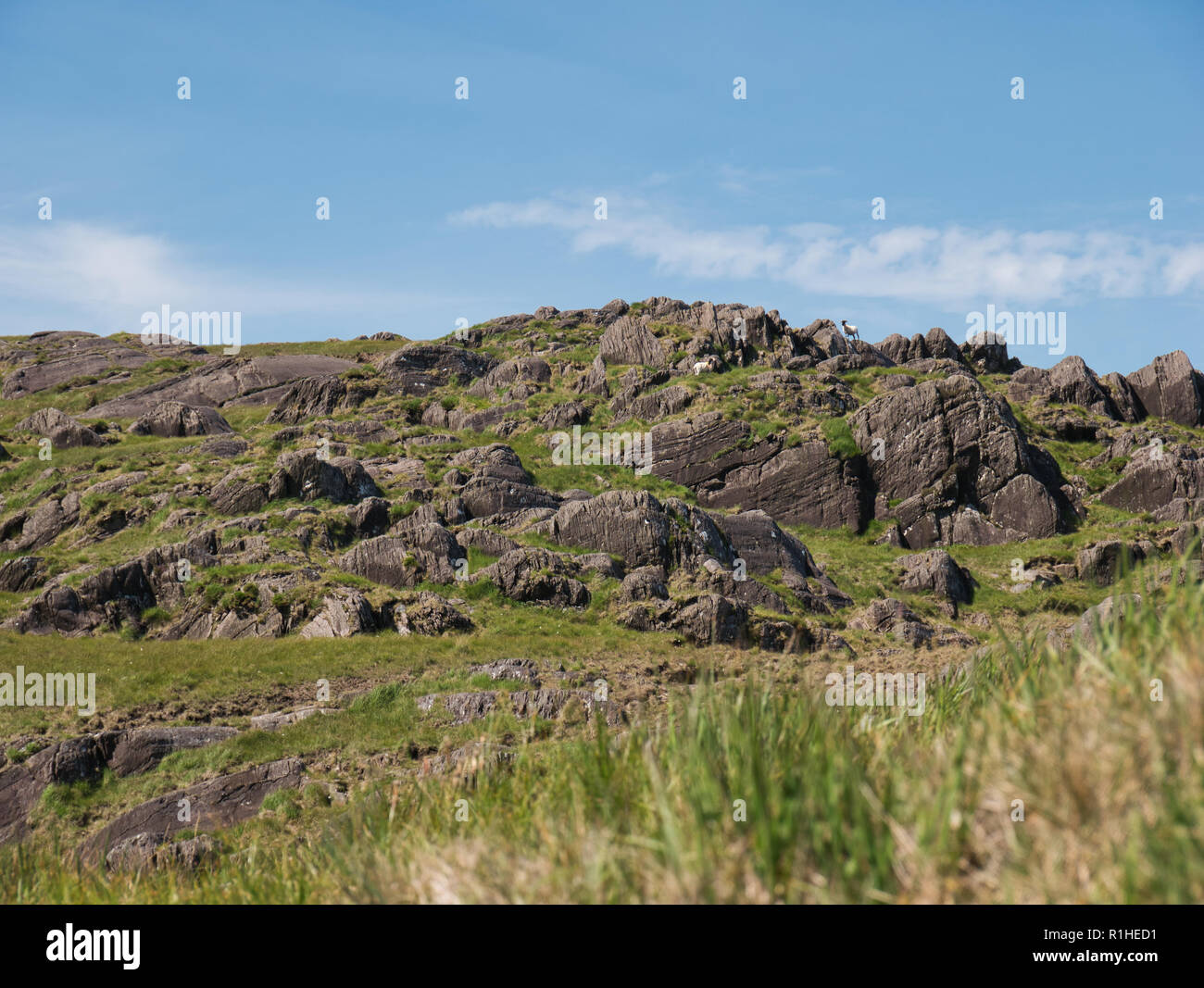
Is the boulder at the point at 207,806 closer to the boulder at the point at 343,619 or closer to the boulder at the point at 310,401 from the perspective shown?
the boulder at the point at 343,619

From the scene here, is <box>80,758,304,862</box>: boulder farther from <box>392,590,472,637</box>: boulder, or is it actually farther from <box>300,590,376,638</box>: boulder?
<box>392,590,472,637</box>: boulder

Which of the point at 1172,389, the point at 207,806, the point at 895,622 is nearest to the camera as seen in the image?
the point at 207,806

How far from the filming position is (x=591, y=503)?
4331cm

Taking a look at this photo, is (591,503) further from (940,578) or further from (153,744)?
(153,744)

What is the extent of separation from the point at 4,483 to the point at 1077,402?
97.3 meters

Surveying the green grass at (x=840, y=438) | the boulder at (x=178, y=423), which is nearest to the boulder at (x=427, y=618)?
the green grass at (x=840, y=438)

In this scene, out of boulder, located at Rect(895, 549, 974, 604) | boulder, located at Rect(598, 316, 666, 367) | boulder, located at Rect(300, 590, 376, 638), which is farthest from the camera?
boulder, located at Rect(598, 316, 666, 367)

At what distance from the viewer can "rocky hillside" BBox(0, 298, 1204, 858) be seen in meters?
33.5

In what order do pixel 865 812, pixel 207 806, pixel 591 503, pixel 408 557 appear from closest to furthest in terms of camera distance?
1. pixel 865 812
2. pixel 207 806
3. pixel 408 557
4. pixel 591 503

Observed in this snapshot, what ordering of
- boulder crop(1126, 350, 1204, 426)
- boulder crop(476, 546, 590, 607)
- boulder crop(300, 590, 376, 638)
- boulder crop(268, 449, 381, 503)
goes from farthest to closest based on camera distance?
boulder crop(1126, 350, 1204, 426) → boulder crop(268, 449, 381, 503) → boulder crop(476, 546, 590, 607) → boulder crop(300, 590, 376, 638)

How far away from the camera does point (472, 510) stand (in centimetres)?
4731

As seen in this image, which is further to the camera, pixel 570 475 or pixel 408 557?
pixel 570 475

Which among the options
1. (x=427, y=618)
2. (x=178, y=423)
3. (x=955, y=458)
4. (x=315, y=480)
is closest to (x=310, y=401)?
(x=178, y=423)

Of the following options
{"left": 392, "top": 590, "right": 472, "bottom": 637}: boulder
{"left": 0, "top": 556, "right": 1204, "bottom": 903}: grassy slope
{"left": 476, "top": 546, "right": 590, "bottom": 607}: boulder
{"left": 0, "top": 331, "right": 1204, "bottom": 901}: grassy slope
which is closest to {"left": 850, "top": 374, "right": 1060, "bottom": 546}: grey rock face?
{"left": 476, "top": 546, "right": 590, "bottom": 607}: boulder
